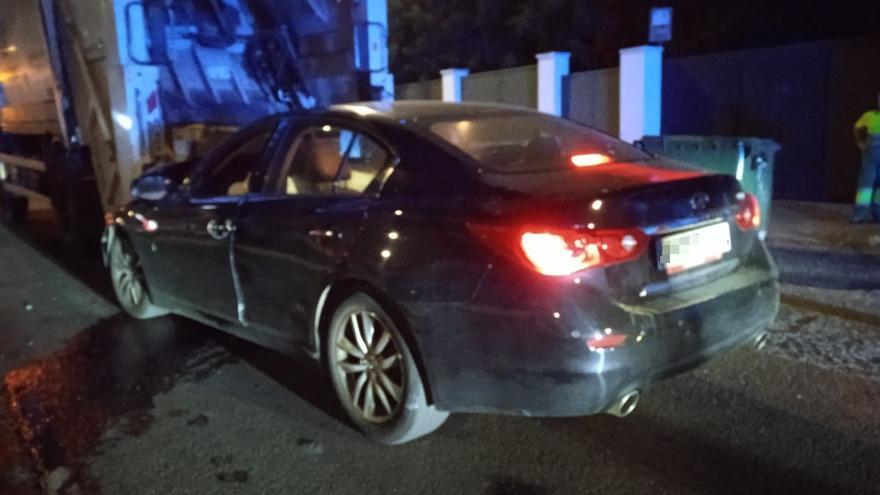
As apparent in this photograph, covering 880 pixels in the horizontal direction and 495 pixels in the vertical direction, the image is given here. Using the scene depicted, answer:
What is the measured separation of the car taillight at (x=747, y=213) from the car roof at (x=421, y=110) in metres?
1.26

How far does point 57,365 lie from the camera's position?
518 cm

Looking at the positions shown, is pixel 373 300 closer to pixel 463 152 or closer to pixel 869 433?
pixel 463 152

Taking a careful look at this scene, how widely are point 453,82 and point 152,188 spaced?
1259 centimetres

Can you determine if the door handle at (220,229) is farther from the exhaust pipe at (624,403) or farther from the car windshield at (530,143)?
the exhaust pipe at (624,403)

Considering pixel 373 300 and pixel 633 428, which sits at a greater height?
pixel 373 300

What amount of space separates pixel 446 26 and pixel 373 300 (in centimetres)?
1561

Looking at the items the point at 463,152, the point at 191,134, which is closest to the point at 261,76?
the point at 191,134

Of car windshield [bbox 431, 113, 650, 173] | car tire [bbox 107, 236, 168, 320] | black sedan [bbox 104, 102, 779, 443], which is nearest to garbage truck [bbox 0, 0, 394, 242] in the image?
car tire [bbox 107, 236, 168, 320]

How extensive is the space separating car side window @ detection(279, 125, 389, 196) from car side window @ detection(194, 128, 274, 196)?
1.84 feet

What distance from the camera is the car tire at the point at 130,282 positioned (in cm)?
595

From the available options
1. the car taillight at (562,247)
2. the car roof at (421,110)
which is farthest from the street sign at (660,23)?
the car taillight at (562,247)

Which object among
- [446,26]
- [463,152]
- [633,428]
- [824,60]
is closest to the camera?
[463,152]

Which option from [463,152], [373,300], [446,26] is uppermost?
[446,26]

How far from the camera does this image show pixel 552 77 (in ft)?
47.9
